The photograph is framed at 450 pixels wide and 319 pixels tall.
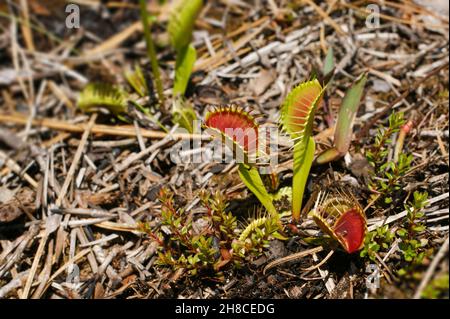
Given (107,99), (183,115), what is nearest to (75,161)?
(107,99)

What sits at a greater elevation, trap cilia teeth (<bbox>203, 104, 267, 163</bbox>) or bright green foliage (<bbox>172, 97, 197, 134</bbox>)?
trap cilia teeth (<bbox>203, 104, 267, 163</bbox>)

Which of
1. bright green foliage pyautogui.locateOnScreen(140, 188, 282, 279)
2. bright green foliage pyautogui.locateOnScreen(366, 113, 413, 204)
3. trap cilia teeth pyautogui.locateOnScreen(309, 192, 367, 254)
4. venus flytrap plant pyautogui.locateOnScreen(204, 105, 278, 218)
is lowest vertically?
bright green foliage pyautogui.locateOnScreen(140, 188, 282, 279)

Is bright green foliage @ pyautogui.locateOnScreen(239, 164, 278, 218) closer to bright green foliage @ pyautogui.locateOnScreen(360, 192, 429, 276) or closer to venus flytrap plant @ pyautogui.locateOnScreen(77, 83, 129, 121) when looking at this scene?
bright green foliage @ pyautogui.locateOnScreen(360, 192, 429, 276)

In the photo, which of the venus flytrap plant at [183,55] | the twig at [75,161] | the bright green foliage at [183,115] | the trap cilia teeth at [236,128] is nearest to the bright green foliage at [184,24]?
the venus flytrap plant at [183,55]

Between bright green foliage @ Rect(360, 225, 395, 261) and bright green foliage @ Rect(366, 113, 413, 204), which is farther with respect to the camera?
bright green foliage @ Rect(366, 113, 413, 204)


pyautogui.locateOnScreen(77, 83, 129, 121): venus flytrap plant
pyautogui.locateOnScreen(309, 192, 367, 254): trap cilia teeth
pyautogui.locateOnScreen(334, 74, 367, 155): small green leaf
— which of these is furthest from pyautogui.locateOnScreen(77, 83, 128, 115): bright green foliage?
pyautogui.locateOnScreen(309, 192, 367, 254): trap cilia teeth
